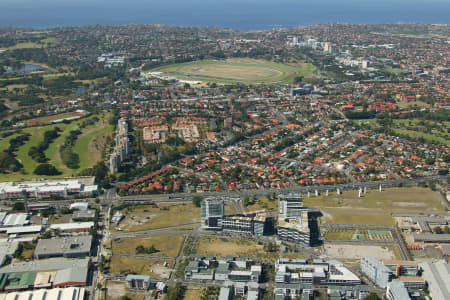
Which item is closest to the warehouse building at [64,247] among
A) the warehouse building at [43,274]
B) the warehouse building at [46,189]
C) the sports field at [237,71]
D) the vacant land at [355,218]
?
the warehouse building at [43,274]

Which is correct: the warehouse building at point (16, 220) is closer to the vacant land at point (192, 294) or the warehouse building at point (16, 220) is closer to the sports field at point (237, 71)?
the vacant land at point (192, 294)

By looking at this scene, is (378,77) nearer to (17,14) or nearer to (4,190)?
(4,190)

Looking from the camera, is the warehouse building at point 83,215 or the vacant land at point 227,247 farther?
the warehouse building at point 83,215

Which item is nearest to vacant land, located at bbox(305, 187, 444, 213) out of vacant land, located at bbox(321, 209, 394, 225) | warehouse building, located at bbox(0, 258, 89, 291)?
vacant land, located at bbox(321, 209, 394, 225)

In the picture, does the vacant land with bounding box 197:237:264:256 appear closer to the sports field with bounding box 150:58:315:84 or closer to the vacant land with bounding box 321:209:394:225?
the vacant land with bounding box 321:209:394:225

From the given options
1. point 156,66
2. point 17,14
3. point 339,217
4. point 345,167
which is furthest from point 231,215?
point 17,14

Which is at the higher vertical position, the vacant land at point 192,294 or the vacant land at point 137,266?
the vacant land at point 137,266

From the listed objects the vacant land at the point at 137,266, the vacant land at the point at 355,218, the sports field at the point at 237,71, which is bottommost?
the vacant land at the point at 137,266

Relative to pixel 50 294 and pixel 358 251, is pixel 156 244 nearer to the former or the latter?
pixel 50 294
